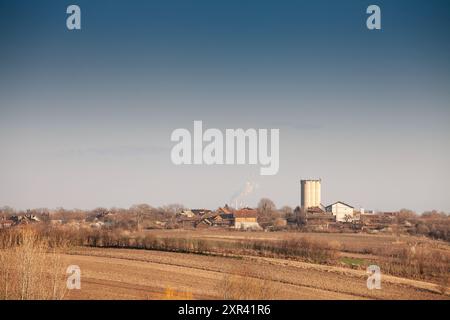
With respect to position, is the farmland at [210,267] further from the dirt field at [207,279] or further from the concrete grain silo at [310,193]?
the concrete grain silo at [310,193]

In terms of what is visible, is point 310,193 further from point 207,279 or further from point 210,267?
point 207,279

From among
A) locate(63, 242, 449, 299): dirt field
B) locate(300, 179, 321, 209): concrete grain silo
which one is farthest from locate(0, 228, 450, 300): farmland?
locate(300, 179, 321, 209): concrete grain silo

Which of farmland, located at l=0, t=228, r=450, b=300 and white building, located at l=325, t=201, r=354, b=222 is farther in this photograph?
white building, located at l=325, t=201, r=354, b=222

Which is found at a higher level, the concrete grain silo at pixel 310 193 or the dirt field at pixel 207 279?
the concrete grain silo at pixel 310 193

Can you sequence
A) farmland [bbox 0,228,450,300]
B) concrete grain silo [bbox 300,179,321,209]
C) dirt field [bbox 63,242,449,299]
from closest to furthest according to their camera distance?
farmland [bbox 0,228,450,300] → dirt field [bbox 63,242,449,299] → concrete grain silo [bbox 300,179,321,209]

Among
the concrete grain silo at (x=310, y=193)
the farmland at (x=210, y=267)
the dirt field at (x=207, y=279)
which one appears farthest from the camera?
the concrete grain silo at (x=310, y=193)

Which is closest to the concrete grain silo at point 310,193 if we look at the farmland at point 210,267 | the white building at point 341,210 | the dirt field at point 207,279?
the white building at point 341,210

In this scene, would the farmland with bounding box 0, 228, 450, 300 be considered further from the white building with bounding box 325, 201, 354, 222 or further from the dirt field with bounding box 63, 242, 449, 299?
the white building with bounding box 325, 201, 354, 222
